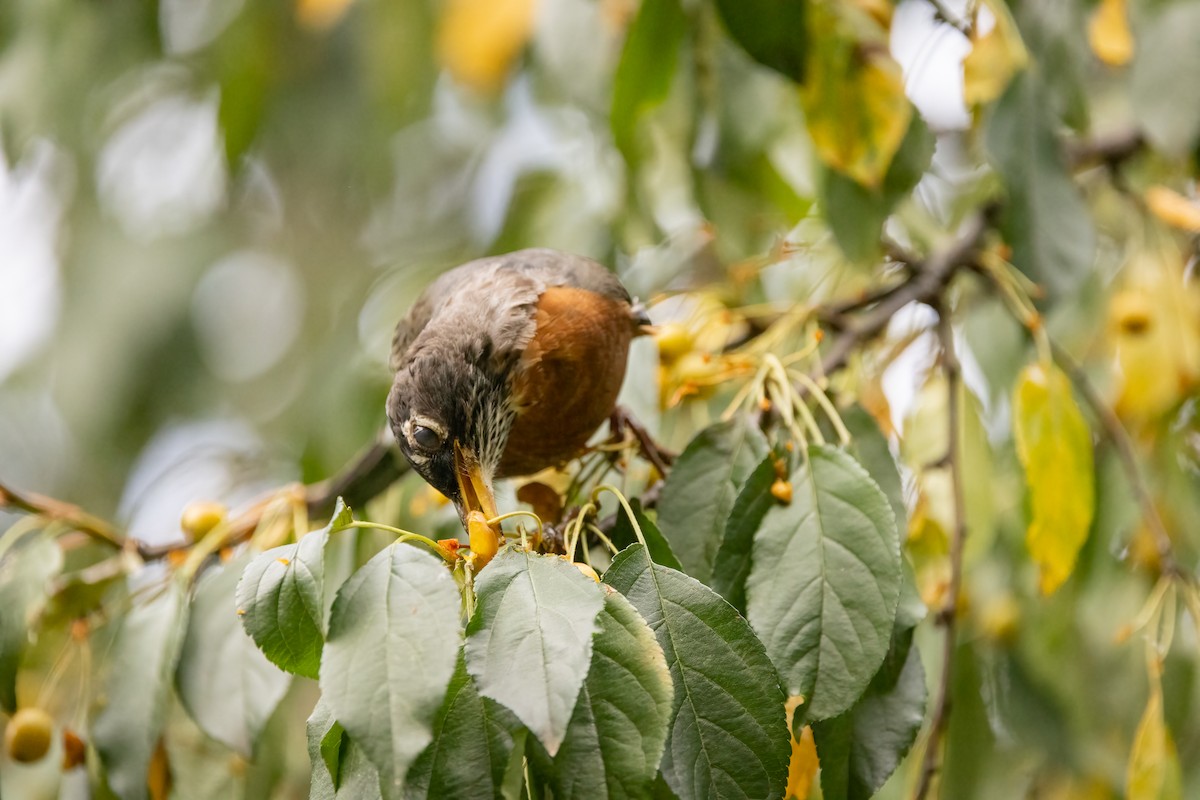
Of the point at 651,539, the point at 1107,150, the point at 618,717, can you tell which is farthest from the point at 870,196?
the point at 618,717

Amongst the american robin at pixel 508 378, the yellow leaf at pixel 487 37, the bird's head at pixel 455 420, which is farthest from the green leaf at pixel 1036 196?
the yellow leaf at pixel 487 37

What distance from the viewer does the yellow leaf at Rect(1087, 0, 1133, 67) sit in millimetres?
2389

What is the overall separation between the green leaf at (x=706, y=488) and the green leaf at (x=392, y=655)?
0.52 metres

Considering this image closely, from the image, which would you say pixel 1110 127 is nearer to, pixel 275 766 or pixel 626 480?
pixel 626 480

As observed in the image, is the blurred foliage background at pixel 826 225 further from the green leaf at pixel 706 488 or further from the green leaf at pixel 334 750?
the green leaf at pixel 334 750

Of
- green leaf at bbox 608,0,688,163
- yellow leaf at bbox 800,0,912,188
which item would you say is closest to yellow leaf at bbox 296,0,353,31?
green leaf at bbox 608,0,688,163

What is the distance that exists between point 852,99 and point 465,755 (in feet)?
4.76

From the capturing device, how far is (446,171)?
529 centimetres

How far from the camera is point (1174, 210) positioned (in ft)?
8.34

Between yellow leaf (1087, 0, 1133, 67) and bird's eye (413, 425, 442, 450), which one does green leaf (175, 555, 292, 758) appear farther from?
yellow leaf (1087, 0, 1133, 67)

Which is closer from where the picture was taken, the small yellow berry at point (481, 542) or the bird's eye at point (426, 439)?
the small yellow berry at point (481, 542)

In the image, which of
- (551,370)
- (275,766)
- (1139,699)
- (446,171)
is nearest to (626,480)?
(551,370)

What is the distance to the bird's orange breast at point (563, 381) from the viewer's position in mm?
2002

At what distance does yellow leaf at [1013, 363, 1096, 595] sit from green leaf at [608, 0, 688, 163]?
924 mm
